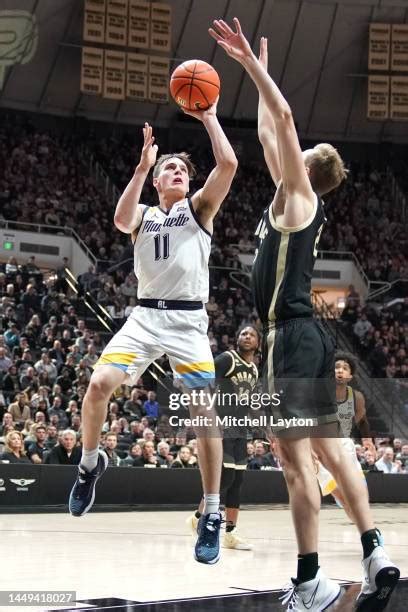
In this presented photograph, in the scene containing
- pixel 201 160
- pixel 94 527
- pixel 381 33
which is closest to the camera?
pixel 94 527

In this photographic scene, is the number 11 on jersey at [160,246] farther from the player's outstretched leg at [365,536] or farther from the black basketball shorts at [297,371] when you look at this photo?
the player's outstretched leg at [365,536]

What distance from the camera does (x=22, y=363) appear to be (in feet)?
60.7

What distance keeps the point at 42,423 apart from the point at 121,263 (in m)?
10.7

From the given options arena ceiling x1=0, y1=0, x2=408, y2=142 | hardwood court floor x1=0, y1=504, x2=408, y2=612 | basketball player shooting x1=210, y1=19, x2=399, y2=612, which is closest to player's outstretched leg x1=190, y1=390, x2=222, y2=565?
hardwood court floor x1=0, y1=504, x2=408, y2=612

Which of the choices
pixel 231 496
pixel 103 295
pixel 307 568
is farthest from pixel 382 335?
pixel 307 568

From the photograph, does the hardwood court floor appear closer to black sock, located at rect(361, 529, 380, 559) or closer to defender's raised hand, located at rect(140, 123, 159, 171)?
black sock, located at rect(361, 529, 380, 559)

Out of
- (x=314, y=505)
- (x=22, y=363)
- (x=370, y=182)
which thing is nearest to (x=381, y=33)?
(x=370, y=182)

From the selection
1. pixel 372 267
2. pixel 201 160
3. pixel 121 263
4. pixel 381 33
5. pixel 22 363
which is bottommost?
pixel 22 363

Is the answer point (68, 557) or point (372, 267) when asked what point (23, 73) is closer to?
point (372, 267)

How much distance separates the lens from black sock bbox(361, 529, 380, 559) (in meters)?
5.57

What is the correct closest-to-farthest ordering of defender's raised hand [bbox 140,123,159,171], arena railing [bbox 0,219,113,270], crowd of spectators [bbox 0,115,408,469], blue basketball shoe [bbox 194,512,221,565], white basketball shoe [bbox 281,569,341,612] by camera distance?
white basketball shoe [bbox 281,569,341,612] < blue basketball shoe [bbox 194,512,221,565] < defender's raised hand [bbox 140,123,159,171] < crowd of spectators [bbox 0,115,408,469] < arena railing [bbox 0,219,113,270]

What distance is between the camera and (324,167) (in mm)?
5859

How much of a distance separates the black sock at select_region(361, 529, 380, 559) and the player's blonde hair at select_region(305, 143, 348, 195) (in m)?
1.98

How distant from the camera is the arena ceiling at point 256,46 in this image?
98.7 feet
